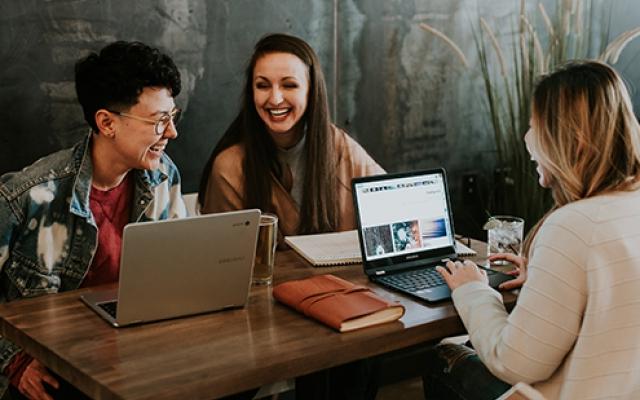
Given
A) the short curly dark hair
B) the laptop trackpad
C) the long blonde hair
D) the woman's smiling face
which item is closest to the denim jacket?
the short curly dark hair

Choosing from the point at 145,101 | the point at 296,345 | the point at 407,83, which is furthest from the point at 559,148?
the point at 407,83

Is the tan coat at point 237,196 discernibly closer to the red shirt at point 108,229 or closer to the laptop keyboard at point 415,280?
the red shirt at point 108,229

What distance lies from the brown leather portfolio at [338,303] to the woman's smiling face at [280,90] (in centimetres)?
84

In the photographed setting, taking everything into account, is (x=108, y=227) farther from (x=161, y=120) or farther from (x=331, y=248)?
(x=331, y=248)

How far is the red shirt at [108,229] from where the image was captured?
235 centimetres

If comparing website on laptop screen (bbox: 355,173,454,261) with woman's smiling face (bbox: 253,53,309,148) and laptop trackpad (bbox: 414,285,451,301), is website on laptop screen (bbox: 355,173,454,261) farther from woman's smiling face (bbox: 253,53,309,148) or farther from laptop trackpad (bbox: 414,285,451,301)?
woman's smiling face (bbox: 253,53,309,148)

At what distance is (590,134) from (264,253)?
2.62 feet

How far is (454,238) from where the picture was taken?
2465 millimetres

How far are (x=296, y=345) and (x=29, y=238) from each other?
0.78 metres

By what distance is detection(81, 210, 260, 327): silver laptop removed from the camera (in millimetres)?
1835

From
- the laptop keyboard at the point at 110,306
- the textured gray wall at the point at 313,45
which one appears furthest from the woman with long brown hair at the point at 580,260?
the textured gray wall at the point at 313,45

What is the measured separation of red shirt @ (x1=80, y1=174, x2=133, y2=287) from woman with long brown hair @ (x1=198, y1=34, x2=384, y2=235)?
434 millimetres

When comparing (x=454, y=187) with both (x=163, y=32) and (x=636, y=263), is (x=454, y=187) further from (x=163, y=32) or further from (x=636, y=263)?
(x=636, y=263)

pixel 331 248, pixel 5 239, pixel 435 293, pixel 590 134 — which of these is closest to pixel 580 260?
pixel 590 134
